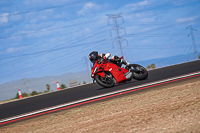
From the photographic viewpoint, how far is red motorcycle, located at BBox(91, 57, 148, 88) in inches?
464

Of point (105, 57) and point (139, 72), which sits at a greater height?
point (105, 57)

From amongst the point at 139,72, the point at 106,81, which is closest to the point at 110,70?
the point at 106,81

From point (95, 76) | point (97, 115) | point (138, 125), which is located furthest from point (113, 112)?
point (95, 76)

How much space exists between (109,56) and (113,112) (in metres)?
5.47

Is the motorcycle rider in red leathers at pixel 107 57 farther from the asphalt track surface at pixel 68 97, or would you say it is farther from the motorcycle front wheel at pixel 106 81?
the motorcycle front wheel at pixel 106 81

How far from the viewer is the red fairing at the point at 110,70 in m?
11.8

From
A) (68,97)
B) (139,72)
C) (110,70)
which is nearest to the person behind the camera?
(110,70)

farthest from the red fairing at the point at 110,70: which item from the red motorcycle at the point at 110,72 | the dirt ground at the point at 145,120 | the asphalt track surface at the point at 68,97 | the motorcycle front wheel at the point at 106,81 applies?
the dirt ground at the point at 145,120

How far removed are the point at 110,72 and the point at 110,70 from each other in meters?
0.12

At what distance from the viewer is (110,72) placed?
11.9 metres

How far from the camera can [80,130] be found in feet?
18.4

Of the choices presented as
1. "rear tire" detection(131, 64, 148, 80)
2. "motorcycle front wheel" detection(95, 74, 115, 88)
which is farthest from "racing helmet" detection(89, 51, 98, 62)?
"rear tire" detection(131, 64, 148, 80)

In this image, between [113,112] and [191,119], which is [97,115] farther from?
[191,119]

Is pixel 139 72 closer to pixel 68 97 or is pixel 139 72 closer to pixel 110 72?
pixel 110 72
